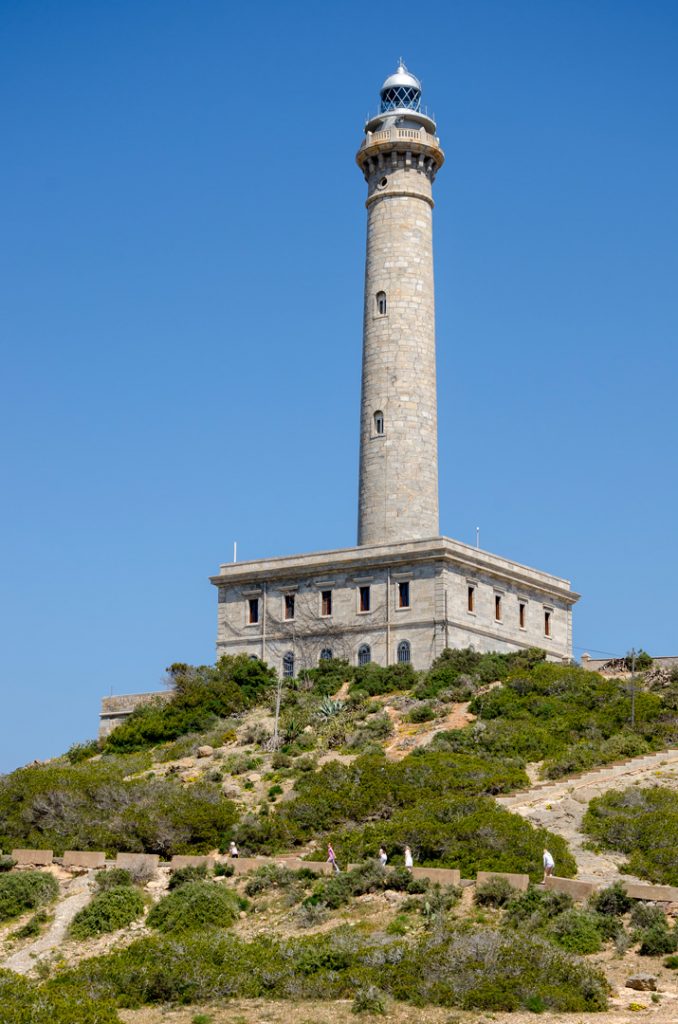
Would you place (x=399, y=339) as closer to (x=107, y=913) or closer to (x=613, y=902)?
(x=107, y=913)

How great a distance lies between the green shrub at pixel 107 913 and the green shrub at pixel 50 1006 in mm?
5006

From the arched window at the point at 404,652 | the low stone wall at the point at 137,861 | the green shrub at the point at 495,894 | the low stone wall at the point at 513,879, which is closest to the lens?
the green shrub at the point at 495,894

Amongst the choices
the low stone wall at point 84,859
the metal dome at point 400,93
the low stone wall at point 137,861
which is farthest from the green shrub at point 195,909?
the metal dome at point 400,93

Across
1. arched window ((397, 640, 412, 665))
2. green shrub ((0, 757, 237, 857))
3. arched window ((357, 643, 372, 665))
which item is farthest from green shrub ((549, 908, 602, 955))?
arched window ((357, 643, 372, 665))

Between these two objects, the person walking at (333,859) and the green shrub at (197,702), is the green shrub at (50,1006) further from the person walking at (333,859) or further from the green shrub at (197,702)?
the green shrub at (197,702)

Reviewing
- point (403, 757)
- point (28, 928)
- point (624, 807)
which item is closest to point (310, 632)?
point (403, 757)

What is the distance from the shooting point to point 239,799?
143 ft

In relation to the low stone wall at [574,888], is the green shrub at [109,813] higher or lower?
higher

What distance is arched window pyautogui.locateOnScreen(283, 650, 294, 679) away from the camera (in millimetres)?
55281

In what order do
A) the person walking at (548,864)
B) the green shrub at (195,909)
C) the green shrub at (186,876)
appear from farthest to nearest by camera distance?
the green shrub at (186,876), the person walking at (548,864), the green shrub at (195,909)

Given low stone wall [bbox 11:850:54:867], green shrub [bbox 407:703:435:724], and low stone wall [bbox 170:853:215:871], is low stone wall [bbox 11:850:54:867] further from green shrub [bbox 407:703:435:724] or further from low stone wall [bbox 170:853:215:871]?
green shrub [bbox 407:703:435:724]

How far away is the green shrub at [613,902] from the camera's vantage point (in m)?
30.8

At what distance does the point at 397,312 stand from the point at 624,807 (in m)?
23.3

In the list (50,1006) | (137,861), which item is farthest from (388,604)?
(50,1006)
